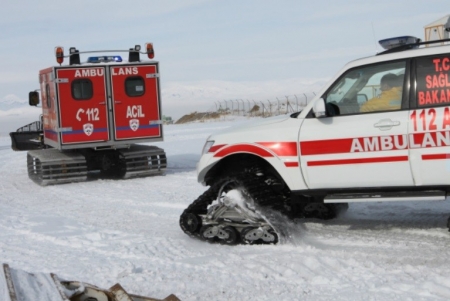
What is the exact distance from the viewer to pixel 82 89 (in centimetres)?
1416

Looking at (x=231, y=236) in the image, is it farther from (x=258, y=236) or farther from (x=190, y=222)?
(x=190, y=222)

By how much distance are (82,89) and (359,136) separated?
8463 millimetres

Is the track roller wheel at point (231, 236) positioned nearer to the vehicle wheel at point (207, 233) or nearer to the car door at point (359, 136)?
the vehicle wheel at point (207, 233)

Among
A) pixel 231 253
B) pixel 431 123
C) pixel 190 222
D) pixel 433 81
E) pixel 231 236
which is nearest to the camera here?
pixel 431 123

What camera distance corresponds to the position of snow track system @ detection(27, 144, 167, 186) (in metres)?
13.8

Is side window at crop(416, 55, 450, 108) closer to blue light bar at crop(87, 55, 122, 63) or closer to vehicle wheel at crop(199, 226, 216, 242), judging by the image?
vehicle wheel at crop(199, 226, 216, 242)

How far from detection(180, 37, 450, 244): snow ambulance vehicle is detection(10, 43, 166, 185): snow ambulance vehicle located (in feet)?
21.3

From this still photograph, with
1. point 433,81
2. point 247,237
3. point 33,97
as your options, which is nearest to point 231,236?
point 247,237

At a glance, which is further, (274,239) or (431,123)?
(274,239)

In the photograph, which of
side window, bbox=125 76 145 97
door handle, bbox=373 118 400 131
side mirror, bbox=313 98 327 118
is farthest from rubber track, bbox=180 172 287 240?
side window, bbox=125 76 145 97

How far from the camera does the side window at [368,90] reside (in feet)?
22.8

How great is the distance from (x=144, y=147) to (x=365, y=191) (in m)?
8.90

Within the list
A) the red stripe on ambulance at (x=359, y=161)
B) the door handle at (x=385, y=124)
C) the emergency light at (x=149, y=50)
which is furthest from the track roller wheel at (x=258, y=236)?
the emergency light at (x=149, y=50)

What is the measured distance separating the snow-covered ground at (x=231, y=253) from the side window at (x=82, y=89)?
11.7 ft
